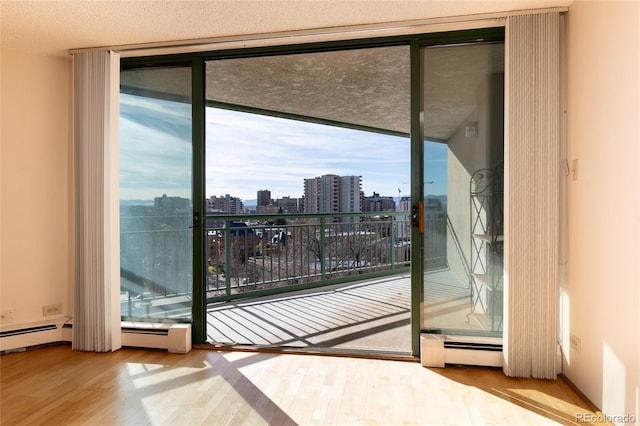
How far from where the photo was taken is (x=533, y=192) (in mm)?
2387

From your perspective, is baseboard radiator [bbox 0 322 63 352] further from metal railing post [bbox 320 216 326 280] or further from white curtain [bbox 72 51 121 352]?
metal railing post [bbox 320 216 326 280]

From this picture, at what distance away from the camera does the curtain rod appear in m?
2.45

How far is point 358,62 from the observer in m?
3.40

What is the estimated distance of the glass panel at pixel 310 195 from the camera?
3443 mm

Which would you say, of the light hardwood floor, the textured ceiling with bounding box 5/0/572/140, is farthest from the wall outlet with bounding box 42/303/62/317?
the textured ceiling with bounding box 5/0/572/140

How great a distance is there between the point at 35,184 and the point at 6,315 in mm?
1029

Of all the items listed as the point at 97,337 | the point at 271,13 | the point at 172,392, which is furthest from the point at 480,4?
the point at 97,337

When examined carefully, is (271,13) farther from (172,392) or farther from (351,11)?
(172,392)

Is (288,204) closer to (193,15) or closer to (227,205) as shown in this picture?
(227,205)

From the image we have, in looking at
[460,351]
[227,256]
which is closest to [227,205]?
[227,256]

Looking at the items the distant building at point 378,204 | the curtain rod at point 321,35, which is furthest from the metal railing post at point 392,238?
the curtain rod at point 321,35

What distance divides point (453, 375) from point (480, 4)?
2307 millimetres

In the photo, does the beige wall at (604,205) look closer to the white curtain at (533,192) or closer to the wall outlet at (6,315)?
the white curtain at (533,192)

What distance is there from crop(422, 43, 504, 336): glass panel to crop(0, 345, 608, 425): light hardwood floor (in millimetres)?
439
